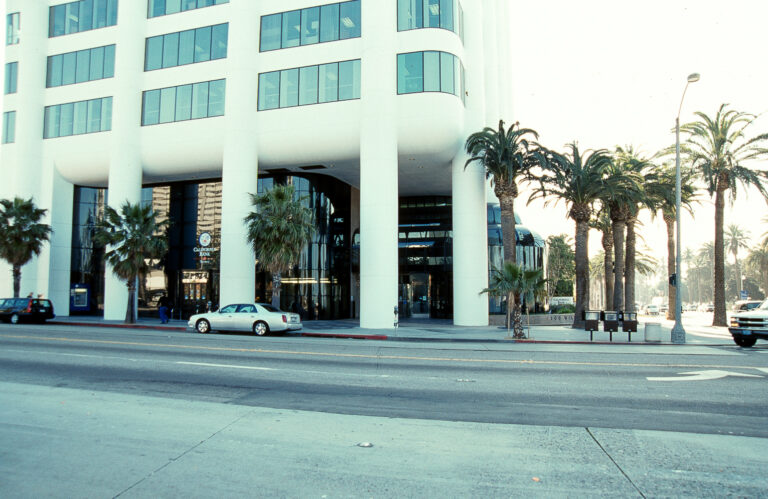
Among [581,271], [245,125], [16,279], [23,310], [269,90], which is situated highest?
[269,90]

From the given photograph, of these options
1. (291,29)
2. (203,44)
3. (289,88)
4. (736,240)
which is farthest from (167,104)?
(736,240)

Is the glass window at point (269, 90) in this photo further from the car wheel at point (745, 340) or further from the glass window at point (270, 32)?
the car wheel at point (745, 340)

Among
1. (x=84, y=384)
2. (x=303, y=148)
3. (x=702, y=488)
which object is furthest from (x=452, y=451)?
(x=303, y=148)

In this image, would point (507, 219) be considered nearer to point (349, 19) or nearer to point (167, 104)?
point (349, 19)

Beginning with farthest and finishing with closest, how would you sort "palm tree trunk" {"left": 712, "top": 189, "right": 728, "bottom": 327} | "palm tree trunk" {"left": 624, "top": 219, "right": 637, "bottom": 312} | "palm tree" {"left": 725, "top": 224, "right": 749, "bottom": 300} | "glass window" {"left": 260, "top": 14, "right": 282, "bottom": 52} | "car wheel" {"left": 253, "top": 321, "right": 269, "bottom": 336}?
"palm tree" {"left": 725, "top": 224, "right": 749, "bottom": 300}, "palm tree trunk" {"left": 624, "top": 219, "right": 637, "bottom": 312}, "glass window" {"left": 260, "top": 14, "right": 282, "bottom": 52}, "palm tree trunk" {"left": 712, "top": 189, "right": 728, "bottom": 327}, "car wheel" {"left": 253, "top": 321, "right": 269, "bottom": 336}

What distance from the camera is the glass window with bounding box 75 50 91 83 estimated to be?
118 ft

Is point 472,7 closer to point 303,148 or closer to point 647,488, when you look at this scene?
point 303,148

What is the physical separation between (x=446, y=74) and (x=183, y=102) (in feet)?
57.1

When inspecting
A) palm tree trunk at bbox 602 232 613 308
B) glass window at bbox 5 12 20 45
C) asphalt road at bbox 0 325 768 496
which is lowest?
asphalt road at bbox 0 325 768 496

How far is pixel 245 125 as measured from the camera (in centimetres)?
3083

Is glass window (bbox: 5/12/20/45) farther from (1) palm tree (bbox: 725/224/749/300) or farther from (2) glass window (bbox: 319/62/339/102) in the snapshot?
(1) palm tree (bbox: 725/224/749/300)

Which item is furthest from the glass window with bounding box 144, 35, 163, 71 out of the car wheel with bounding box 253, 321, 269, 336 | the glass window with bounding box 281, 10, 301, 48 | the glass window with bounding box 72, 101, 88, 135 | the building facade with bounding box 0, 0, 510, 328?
the car wheel with bounding box 253, 321, 269, 336

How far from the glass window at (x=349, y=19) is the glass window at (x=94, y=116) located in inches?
723

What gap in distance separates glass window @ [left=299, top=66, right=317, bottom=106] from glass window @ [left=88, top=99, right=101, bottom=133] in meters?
15.5
